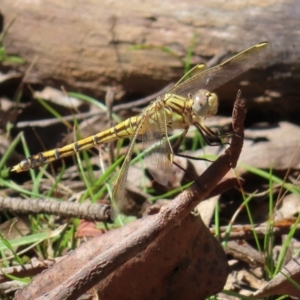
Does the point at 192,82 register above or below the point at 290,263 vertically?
above

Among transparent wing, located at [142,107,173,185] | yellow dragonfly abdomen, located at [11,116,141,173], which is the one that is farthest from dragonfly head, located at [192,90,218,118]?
yellow dragonfly abdomen, located at [11,116,141,173]

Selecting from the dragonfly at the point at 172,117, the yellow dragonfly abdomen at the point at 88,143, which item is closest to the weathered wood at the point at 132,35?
the dragonfly at the point at 172,117

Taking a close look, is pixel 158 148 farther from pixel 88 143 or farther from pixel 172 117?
pixel 88 143

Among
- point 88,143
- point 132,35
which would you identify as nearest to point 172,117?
point 88,143

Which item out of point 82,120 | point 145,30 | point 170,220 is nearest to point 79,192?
point 82,120

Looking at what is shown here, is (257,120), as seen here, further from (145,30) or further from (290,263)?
(290,263)

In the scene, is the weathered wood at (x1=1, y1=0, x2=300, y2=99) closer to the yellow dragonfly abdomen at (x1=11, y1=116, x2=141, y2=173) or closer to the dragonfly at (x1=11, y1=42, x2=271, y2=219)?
the dragonfly at (x1=11, y1=42, x2=271, y2=219)
